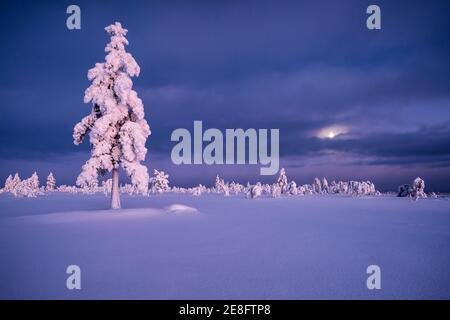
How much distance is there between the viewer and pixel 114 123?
21391 millimetres

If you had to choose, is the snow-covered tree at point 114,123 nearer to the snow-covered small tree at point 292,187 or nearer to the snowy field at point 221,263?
the snowy field at point 221,263

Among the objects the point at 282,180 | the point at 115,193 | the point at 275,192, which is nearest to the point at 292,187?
the point at 282,180

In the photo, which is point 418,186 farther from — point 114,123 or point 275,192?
point 114,123

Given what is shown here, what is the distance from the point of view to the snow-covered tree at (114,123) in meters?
20.6

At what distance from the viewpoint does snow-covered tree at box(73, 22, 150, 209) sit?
20.6 metres

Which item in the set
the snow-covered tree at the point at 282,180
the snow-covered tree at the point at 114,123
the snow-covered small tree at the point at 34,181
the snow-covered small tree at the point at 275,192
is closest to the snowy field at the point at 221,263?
the snow-covered tree at the point at 114,123

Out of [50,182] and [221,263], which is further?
[50,182]

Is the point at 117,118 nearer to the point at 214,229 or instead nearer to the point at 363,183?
the point at 214,229

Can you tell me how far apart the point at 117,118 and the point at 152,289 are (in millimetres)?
17906

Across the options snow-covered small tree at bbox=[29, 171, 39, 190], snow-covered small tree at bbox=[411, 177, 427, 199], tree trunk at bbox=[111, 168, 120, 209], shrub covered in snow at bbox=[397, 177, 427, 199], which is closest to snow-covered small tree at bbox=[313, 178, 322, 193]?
shrub covered in snow at bbox=[397, 177, 427, 199]

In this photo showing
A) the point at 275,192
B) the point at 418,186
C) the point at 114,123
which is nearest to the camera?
the point at 114,123

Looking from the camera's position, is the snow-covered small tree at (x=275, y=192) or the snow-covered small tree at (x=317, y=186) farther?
the snow-covered small tree at (x=317, y=186)
